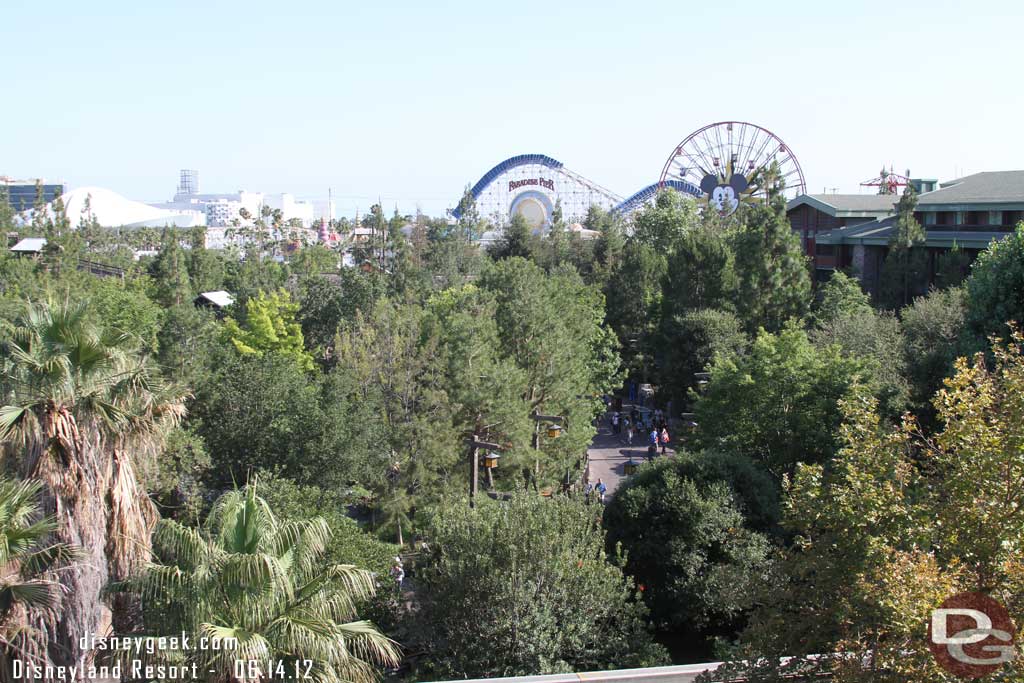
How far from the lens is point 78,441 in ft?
34.4

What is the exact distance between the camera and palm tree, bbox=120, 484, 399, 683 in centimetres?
859

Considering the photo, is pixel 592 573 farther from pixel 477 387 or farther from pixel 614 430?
pixel 614 430

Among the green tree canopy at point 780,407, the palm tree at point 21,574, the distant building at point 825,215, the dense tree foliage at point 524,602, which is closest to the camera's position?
the palm tree at point 21,574

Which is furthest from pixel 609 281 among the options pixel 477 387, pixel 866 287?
pixel 477 387

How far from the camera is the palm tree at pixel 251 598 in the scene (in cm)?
859

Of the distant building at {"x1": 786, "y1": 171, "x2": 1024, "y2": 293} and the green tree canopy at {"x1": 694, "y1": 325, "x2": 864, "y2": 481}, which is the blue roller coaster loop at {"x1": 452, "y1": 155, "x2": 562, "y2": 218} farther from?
the green tree canopy at {"x1": 694, "y1": 325, "x2": 864, "y2": 481}

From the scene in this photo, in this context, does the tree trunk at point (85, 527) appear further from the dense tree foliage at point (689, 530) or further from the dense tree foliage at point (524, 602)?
the dense tree foliage at point (689, 530)

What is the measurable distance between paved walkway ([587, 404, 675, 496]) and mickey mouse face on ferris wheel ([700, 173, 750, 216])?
40544 millimetres

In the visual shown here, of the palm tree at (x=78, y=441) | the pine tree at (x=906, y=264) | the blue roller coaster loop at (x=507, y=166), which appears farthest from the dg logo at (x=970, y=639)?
the blue roller coaster loop at (x=507, y=166)

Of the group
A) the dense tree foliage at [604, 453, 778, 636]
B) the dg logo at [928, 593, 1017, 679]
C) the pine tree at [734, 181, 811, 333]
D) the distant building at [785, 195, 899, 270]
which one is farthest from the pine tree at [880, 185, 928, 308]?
the dg logo at [928, 593, 1017, 679]

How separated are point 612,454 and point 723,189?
48.1 meters

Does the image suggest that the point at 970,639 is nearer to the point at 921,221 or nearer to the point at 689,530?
the point at 689,530

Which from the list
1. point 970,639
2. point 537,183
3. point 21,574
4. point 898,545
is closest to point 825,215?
point 537,183

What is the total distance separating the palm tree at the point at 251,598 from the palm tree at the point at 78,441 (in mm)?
1561
